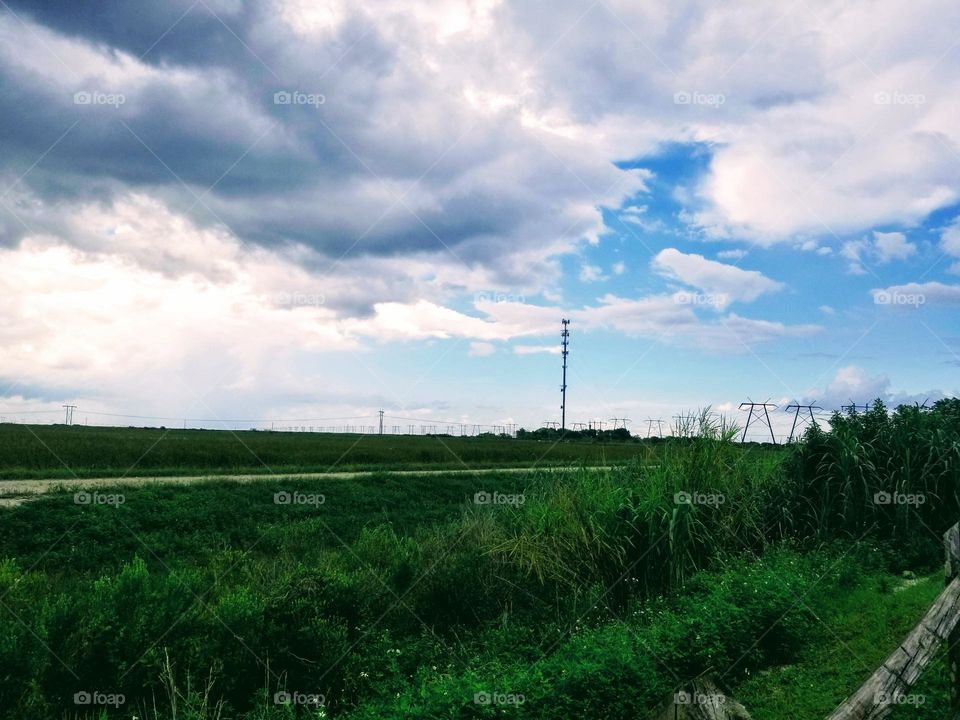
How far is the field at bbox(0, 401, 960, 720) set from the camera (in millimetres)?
6074

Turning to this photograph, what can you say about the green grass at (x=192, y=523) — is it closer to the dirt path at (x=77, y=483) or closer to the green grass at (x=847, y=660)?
the dirt path at (x=77, y=483)

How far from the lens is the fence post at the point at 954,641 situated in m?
4.65

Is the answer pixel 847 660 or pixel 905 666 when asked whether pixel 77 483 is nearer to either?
pixel 847 660

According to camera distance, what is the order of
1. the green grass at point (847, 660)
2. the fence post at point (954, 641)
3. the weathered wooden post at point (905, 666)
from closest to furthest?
1. the weathered wooden post at point (905, 666)
2. the fence post at point (954, 641)
3. the green grass at point (847, 660)

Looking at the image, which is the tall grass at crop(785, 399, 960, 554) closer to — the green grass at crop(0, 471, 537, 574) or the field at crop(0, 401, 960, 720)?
the field at crop(0, 401, 960, 720)

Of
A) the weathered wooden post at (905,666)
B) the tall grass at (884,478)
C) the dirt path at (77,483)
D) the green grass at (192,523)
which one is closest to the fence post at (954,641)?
the weathered wooden post at (905,666)

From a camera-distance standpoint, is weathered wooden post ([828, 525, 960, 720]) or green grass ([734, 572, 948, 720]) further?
green grass ([734, 572, 948, 720])

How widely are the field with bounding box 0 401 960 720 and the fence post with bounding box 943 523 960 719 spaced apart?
0.57 metres

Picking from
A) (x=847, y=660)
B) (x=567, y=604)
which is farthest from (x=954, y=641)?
(x=567, y=604)

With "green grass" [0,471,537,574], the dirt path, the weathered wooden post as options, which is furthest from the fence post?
"green grass" [0,471,537,574]

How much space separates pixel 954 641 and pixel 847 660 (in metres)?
1.81

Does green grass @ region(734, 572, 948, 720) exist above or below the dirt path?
below

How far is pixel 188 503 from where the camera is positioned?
56.7 feet

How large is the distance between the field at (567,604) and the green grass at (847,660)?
0.02 metres
